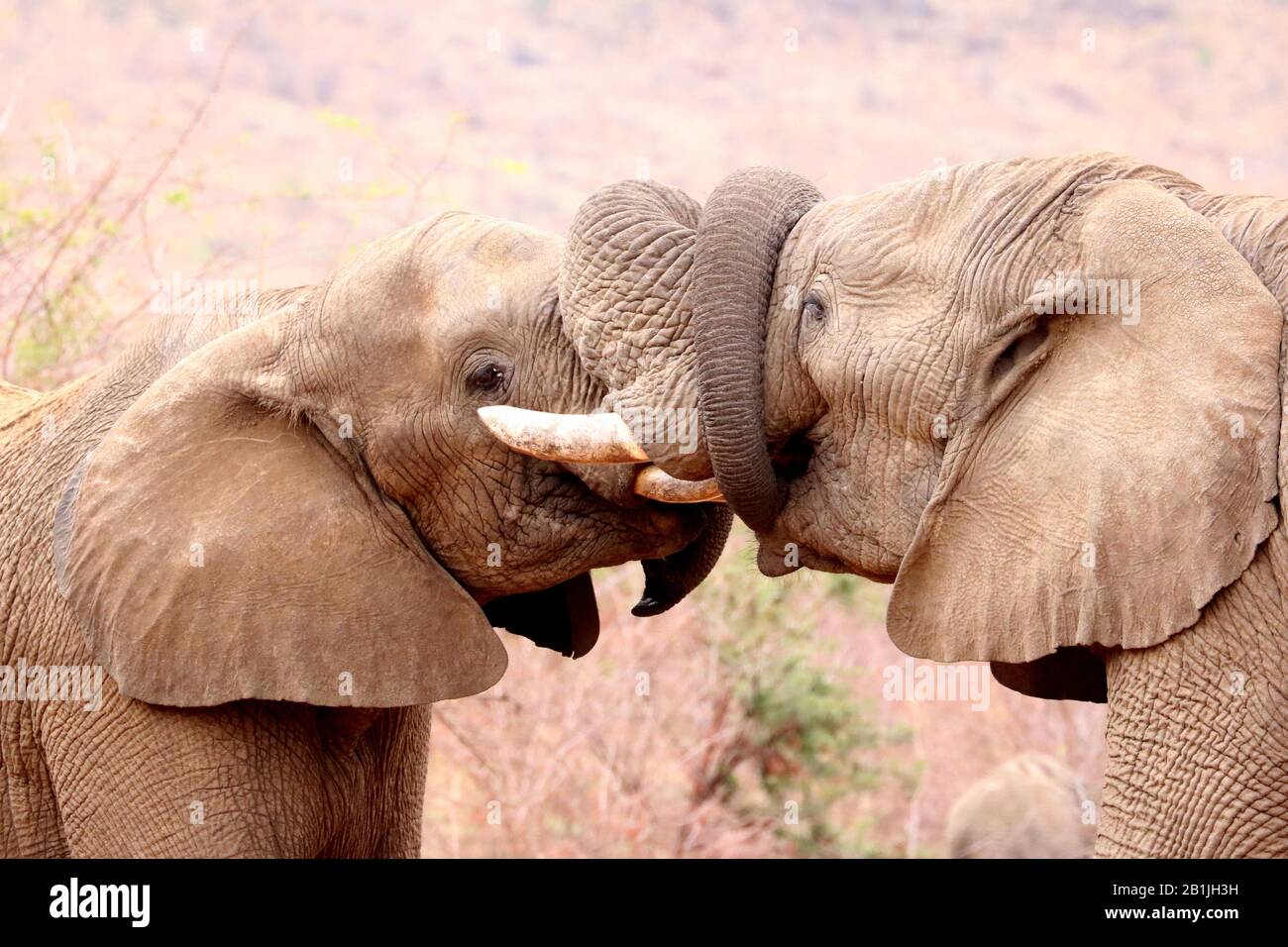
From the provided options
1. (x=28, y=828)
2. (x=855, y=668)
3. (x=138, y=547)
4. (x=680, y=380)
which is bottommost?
(x=855, y=668)

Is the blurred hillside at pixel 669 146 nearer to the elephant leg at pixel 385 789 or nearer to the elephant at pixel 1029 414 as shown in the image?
the elephant leg at pixel 385 789

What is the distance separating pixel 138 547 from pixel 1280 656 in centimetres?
284

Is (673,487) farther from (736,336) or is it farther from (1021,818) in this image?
(1021,818)

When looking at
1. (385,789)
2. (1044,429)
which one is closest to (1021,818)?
(385,789)

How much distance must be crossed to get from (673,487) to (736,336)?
0.49 meters

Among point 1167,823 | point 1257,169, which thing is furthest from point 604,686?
point 1257,169

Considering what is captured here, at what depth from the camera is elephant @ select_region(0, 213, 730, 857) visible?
4656mm

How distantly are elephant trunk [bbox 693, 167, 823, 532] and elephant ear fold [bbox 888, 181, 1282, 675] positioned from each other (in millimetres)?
427

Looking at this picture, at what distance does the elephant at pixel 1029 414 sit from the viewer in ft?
12.0

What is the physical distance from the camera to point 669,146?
88.2ft

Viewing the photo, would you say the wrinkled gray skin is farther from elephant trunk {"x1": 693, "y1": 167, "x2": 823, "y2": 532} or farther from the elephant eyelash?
the elephant eyelash
